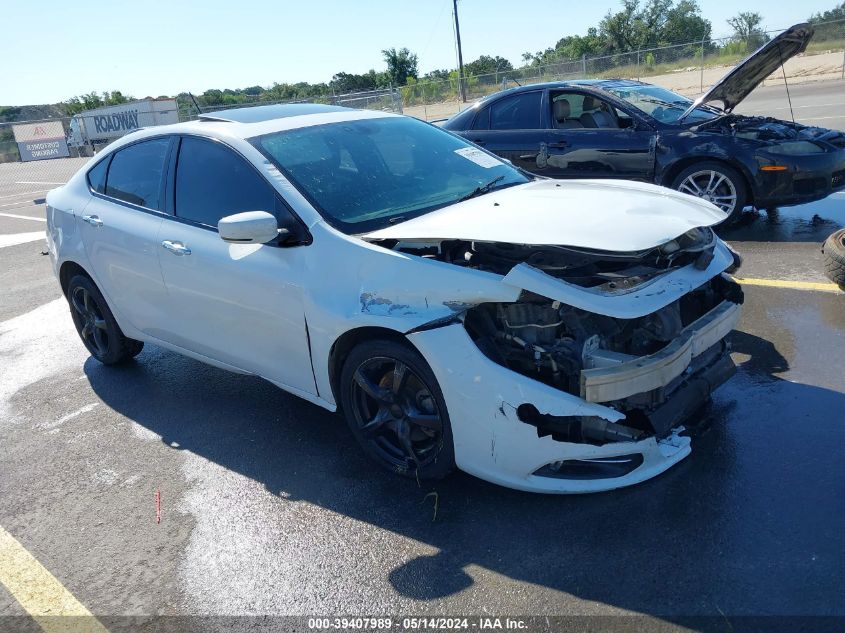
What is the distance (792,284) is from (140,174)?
4991mm

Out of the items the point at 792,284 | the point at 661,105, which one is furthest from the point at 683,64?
the point at 792,284

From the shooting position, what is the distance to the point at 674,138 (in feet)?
23.7

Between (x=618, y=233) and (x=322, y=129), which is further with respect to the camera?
(x=322, y=129)

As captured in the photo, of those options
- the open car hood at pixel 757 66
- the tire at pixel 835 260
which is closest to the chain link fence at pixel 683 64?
the open car hood at pixel 757 66

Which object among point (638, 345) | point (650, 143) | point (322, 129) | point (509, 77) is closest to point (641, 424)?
point (638, 345)

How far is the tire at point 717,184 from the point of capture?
23.1 ft

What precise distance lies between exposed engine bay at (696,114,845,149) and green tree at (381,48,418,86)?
6227cm

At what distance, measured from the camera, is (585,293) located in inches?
111

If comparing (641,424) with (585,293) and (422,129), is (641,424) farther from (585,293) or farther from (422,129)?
(422,129)

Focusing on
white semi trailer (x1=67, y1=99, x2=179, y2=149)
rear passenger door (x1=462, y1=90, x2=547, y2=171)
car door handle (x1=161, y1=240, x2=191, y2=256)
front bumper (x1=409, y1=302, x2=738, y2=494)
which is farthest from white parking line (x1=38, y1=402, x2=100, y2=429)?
white semi trailer (x1=67, y1=99, x2=179, y2=149)

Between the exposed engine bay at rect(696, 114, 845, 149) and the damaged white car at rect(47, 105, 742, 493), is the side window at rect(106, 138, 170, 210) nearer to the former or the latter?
the damaged white car at rect(47, 105, 742, 493)

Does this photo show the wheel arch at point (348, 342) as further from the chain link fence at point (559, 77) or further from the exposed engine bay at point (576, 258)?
the chain link fence at point (559, 77)

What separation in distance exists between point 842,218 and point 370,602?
270 inches

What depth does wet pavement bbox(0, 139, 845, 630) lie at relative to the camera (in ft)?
8.66
